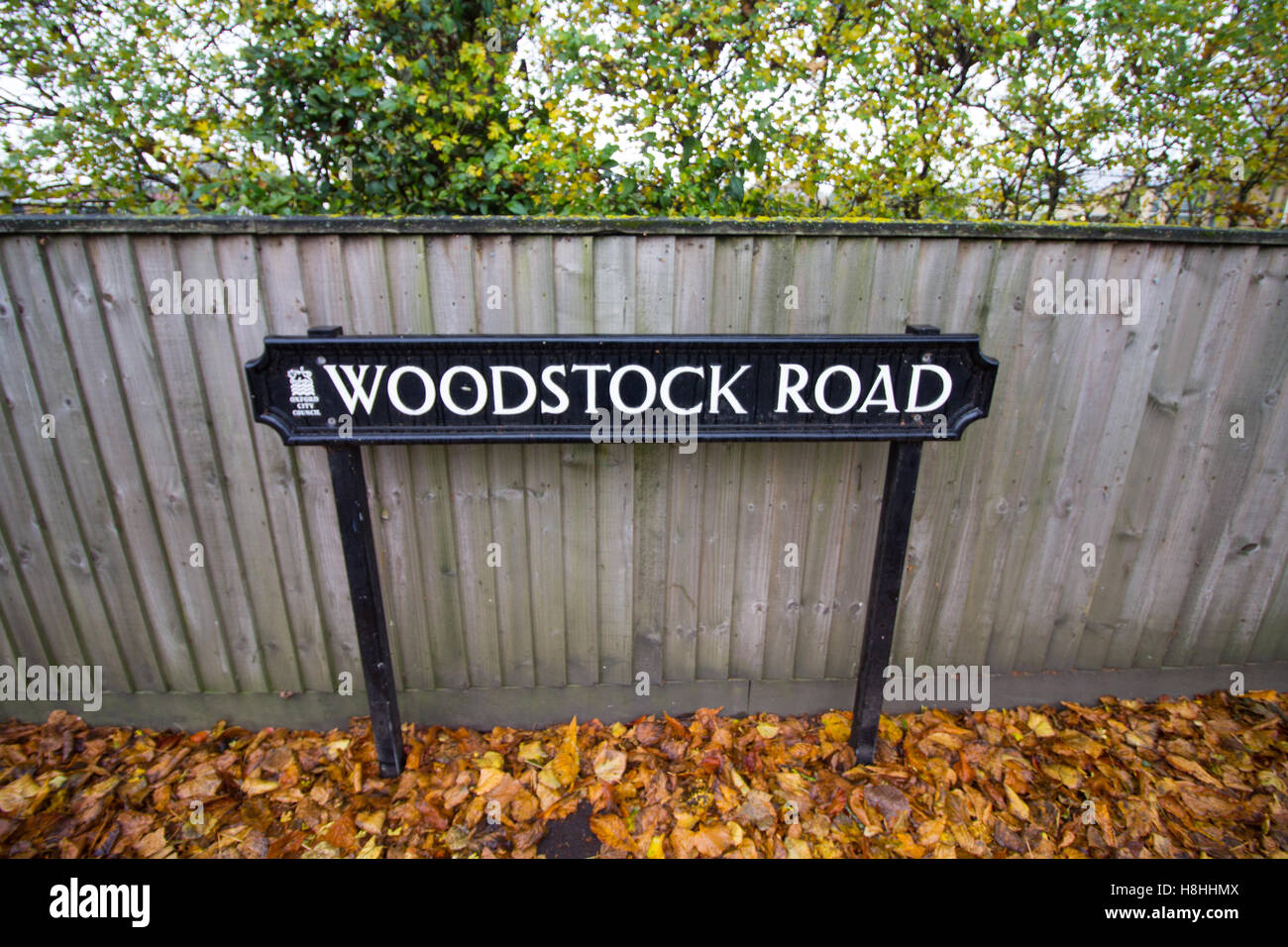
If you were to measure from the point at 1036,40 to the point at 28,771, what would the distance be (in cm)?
623

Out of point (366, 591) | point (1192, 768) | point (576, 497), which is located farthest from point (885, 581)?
point (366, 591)

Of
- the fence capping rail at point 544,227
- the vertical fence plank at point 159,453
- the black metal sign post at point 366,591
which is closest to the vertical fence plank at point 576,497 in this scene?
the fence capping rail at point 544,227

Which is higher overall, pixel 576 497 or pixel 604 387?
pixel 604 387

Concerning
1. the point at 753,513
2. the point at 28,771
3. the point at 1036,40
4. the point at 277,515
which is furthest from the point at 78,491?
the point at 1036,40

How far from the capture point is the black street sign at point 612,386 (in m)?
1.92

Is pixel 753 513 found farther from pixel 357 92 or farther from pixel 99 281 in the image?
pixel 357 92

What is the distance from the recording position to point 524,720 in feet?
9.29

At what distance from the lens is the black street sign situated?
1.92 m

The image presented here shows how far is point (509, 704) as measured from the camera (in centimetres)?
281

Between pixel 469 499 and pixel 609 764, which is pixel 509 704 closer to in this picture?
pixel 609 764

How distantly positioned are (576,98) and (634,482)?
6.80 feet

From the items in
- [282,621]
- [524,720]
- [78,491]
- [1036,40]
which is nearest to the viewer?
[78,491]

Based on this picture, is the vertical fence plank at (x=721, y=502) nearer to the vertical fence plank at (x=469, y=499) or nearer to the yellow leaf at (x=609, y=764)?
the yellow leaf at (x=609, y=764)

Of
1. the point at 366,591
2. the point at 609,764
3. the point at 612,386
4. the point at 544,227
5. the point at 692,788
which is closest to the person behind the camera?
the point at 612,386
